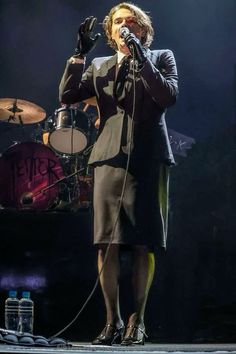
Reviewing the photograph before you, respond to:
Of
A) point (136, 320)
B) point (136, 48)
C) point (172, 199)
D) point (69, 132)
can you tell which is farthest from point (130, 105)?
point (69, 132)

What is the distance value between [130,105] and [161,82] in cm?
24

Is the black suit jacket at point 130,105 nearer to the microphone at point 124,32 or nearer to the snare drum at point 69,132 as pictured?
the microphone at point 124,32

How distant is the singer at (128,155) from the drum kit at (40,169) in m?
1.72

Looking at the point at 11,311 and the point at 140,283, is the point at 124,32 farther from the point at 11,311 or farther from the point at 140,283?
the point at 11,311

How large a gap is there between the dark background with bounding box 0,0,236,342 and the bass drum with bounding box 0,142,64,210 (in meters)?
0.24

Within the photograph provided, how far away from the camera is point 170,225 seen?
4891 mm

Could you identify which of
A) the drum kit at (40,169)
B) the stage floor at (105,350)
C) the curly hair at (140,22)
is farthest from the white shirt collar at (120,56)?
the drum kit at (40,169)

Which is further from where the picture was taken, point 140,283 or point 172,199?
point 172,199

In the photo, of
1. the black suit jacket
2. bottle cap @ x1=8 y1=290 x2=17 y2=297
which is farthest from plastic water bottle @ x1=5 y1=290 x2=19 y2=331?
the black suit jacket

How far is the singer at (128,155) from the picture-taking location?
343cm

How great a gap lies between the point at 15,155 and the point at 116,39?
86.5 inches

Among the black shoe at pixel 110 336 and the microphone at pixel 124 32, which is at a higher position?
→ the microphone at pixel 124 32

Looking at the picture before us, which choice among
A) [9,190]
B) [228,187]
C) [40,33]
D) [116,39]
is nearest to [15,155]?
[9,190]

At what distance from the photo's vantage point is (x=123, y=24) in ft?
11.8
